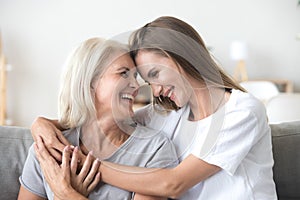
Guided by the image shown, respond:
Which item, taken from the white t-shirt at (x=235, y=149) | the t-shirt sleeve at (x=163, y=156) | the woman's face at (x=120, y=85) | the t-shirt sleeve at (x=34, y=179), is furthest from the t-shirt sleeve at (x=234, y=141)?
the t-shirt sleeve at (x=34, y=179)

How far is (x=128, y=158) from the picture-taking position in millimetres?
1229

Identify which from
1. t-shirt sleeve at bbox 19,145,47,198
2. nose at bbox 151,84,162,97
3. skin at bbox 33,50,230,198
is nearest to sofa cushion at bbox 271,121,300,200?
skin at bbox 33,50,230,198

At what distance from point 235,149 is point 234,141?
21mm

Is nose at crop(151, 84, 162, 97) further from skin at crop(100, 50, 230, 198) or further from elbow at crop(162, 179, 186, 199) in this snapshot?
elbow at crop(162, 179, 186, 199)

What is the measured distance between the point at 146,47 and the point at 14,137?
0.59m

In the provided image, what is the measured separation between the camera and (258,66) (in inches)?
189

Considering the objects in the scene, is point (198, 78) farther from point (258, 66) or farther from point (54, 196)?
point (258, 66)

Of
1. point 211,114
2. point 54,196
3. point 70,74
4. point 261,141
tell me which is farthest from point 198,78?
point 54,196

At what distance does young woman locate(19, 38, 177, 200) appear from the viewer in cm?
116

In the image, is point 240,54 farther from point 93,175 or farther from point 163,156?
point 93,175

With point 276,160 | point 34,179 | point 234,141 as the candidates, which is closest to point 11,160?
point 34,179

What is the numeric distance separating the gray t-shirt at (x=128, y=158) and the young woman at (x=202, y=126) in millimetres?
65

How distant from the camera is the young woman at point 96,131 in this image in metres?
1.16

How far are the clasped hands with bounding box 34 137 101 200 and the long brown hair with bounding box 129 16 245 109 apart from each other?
315 millimetres
